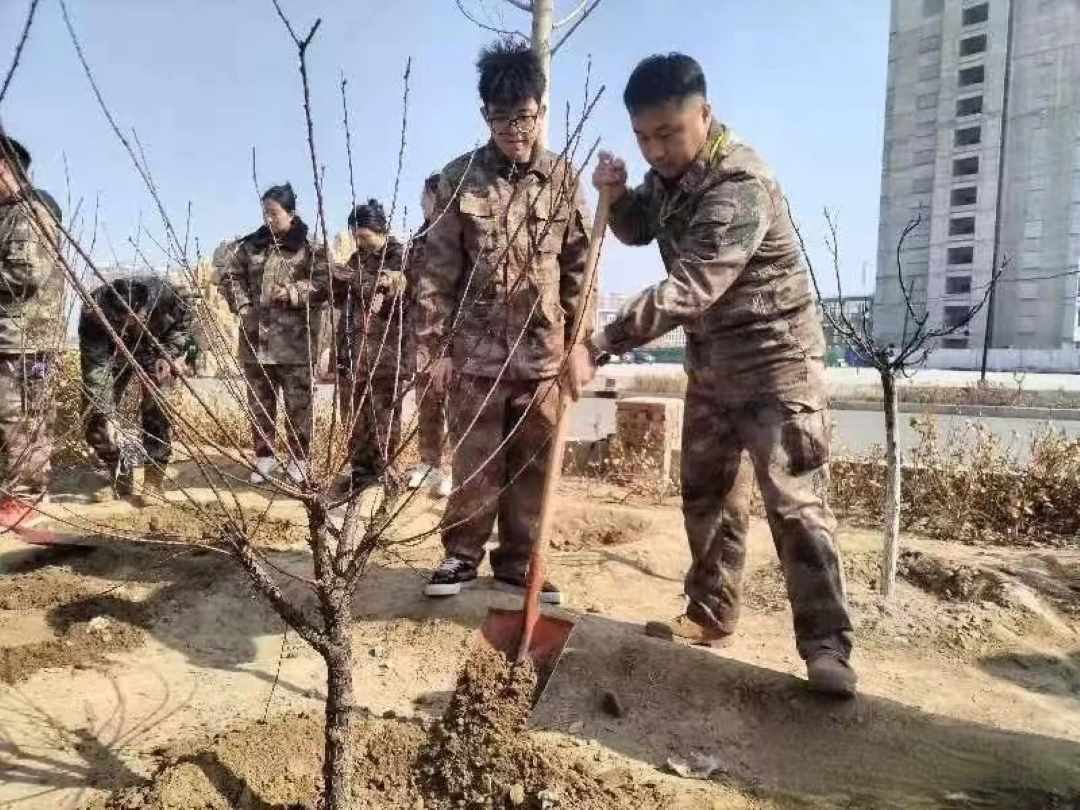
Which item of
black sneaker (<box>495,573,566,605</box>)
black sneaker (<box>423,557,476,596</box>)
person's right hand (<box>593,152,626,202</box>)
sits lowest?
black sneaker (<box>495,573,566,605</box>)

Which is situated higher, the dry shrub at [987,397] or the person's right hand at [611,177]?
the person's right hand at [611,177]

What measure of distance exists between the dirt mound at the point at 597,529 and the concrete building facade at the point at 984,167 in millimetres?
34487

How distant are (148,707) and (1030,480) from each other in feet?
17.3

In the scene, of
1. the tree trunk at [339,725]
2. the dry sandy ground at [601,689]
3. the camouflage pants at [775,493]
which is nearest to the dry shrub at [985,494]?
the dry sandy ground at [601,689]

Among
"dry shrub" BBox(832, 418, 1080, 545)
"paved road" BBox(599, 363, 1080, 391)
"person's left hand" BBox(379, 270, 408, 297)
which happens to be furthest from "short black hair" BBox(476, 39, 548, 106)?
"paved road" BBox(599, 363, 1080, 391)

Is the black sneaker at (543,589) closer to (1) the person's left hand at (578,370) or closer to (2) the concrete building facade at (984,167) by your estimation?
(1) the person's left hand at (578,370)

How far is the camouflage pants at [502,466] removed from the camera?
11.5ft

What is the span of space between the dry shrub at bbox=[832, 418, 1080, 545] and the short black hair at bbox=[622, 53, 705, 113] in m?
3.74

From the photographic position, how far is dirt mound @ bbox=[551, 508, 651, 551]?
5121 millimetres

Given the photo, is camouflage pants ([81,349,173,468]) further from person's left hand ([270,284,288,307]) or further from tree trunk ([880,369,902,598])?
tree trunk ([880,369,902,598])

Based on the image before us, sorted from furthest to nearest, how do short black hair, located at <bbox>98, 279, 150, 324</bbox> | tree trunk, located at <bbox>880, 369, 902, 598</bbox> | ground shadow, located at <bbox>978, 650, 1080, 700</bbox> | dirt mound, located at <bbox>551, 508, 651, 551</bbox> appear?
1. short black hair, located at <bbox>98, 279, 150, 324</bbox>
2. dirt mound, located at <bbox>551, 508, 651, 551</bbox>
3. tree trunk, located at <bbox>880, 369, 902, 598</bbox>
4. ground shadow, located at <bbox>978, 650, 1080, 700</bbox>

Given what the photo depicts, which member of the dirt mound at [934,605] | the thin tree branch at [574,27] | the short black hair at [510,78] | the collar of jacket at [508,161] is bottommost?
the dirt mound at [934,605]

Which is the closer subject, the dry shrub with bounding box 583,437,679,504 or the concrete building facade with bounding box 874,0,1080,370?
the dry shrub with bounding box 583,437,679,504

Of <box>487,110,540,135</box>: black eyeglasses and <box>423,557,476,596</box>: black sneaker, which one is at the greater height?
<box>487,110,540,135</box>: black eyeglasses
